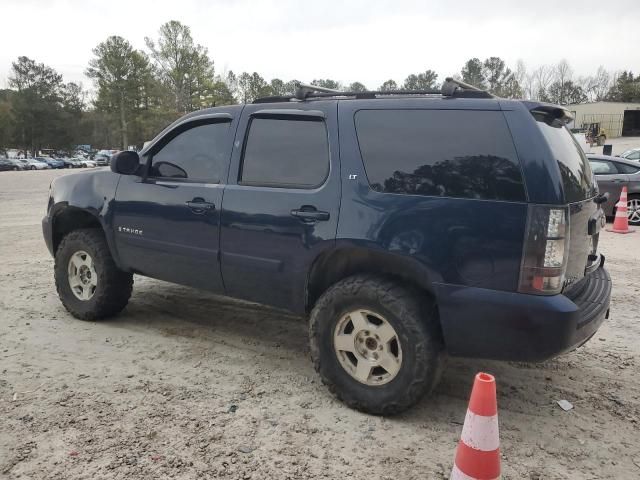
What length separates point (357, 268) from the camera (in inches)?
135

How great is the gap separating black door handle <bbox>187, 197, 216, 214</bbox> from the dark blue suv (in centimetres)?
1

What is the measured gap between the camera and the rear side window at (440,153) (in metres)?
2.82

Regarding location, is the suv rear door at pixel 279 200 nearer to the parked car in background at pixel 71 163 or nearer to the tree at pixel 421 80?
the parked car in background at pixel 71 163

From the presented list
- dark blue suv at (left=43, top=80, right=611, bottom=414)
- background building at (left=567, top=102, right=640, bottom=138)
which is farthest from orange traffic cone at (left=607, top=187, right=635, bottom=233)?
background building at (left=567, top=102, right=640, bottom=138)

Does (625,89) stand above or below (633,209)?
above

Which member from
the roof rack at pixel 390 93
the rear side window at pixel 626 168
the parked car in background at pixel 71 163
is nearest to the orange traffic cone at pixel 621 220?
the rear side window at pixel 626 168

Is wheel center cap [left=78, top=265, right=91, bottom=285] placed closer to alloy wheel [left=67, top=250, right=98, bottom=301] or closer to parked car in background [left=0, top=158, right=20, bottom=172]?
alloy wheel [left=67, top=250, right=98, bottom=301]

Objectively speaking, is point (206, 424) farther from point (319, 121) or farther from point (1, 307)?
point (1, 307)

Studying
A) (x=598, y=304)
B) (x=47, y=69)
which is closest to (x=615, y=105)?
(x=598, y=304)

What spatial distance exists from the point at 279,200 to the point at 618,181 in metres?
10.4

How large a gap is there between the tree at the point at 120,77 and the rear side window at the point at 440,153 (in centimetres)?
7565

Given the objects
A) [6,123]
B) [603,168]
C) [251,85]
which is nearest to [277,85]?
[251,85]

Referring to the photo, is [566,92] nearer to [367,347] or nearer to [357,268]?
[357,268]

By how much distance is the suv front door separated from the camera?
156 inches
